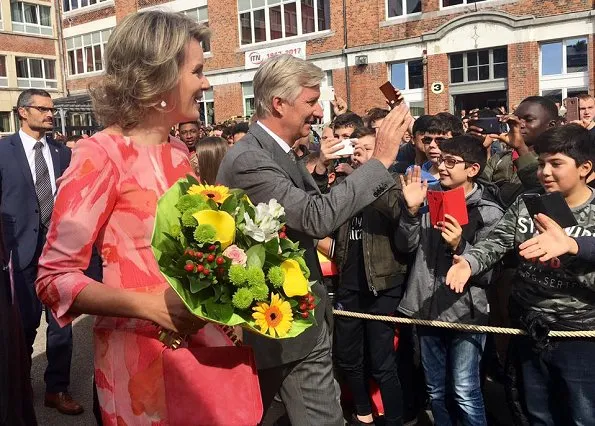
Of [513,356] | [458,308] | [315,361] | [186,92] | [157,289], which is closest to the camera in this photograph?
[157,289]

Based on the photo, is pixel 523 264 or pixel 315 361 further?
pixel 523 264

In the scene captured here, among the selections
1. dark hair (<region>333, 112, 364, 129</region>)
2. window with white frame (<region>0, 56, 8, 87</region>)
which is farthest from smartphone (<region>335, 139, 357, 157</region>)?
window with white frame (<region>0, 56, 8, 87</region>)

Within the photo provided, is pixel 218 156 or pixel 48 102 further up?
pixel 48 102

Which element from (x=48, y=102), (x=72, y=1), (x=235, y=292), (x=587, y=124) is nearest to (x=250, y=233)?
(x=235, y=292)

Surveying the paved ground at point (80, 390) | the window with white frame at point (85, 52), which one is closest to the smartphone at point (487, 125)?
the paved ground at point (80, 390)

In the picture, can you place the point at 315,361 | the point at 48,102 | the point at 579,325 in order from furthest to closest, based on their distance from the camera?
the point at 48,102 → the point at 579,325 → the point at 315,361

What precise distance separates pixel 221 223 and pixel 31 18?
43.6m

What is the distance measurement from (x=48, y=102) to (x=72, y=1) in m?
33.1

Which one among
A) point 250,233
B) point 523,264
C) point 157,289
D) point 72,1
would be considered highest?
point 72,1

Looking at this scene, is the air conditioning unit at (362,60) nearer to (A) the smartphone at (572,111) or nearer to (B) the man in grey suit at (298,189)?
(A) the smartphone at (572,111)

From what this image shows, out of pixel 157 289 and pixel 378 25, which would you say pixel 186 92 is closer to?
pixel 157 289

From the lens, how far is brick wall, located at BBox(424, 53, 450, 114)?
19.9 m

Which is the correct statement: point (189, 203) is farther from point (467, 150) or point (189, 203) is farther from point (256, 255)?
point (467, 150)

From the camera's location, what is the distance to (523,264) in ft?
10.2
